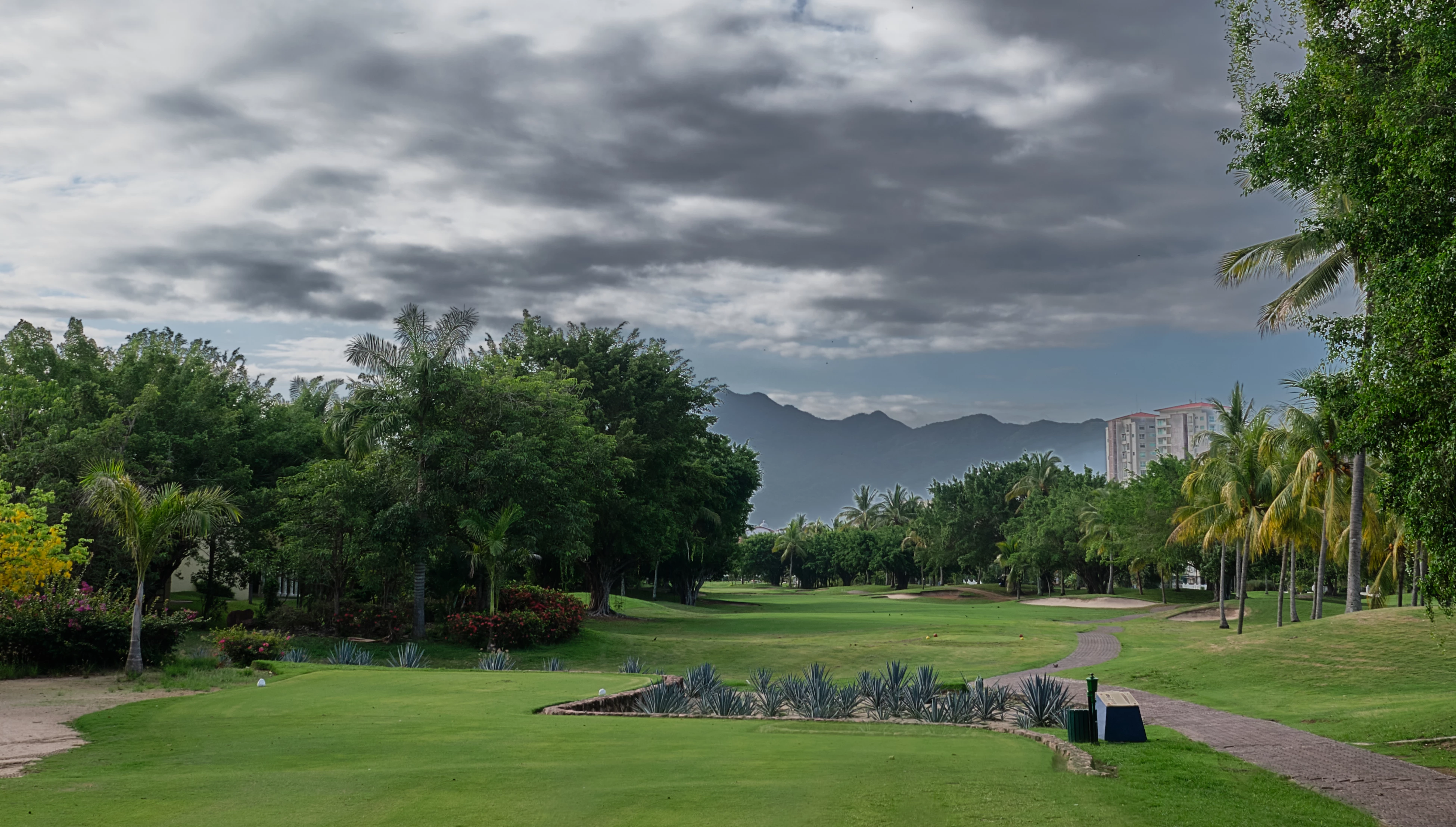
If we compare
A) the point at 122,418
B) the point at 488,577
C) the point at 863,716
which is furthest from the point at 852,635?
the point at 122,418

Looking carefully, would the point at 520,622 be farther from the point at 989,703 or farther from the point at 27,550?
the point at 989,703

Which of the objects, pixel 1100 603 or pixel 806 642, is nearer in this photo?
pixel 806 642

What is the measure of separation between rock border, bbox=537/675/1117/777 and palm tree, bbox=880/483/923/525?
11570 centimetres

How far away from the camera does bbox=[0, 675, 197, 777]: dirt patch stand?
1134cm

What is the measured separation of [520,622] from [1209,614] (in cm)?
4154

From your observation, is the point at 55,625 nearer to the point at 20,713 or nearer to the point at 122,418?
the point at 20,713

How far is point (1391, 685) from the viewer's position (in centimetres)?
2023

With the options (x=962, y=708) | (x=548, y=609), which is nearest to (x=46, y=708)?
(x=962, y=708)

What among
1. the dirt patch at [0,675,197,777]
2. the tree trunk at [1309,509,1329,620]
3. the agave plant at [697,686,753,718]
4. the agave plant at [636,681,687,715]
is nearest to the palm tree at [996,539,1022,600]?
the tree trunk at [1309,509,1329,620]

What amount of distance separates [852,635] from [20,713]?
92.5 feet

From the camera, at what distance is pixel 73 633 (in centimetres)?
2030

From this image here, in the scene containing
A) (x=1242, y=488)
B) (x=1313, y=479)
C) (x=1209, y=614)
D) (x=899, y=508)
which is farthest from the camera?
(x=899, y=508)

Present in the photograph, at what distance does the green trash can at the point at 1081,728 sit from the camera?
42.7 ft

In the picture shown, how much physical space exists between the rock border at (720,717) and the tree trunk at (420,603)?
15200 mm
